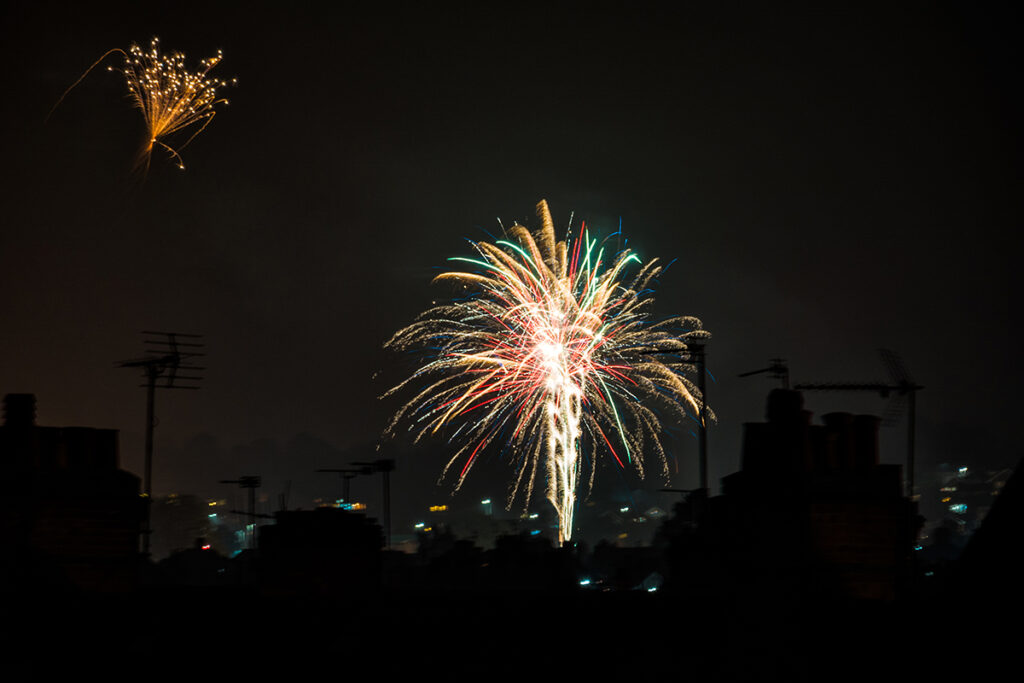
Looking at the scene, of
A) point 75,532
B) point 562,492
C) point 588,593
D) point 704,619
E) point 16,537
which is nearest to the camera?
point 704,619

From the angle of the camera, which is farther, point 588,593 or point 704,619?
point 588,593

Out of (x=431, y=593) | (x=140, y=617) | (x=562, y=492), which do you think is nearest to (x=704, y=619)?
(x=431, y=593)

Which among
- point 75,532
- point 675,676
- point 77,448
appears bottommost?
point 675,676

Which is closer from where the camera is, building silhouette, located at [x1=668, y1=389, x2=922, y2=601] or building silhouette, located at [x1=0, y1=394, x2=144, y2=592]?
building silhouette, located at [x1=668, y1=389, x2=922, y2=601]

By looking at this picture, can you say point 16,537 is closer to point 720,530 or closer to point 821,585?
point 720,530

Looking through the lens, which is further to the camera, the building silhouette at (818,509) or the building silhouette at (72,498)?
the building silhouette at (72,498)

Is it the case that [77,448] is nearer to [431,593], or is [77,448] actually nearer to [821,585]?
[431,593]

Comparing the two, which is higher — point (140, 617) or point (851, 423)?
point (851, 423)

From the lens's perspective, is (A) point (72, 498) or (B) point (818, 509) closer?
(B) point (818, 509)

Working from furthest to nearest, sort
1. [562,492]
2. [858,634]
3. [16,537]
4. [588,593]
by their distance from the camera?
[562,492], [16,537], [588,593], [858,634]
